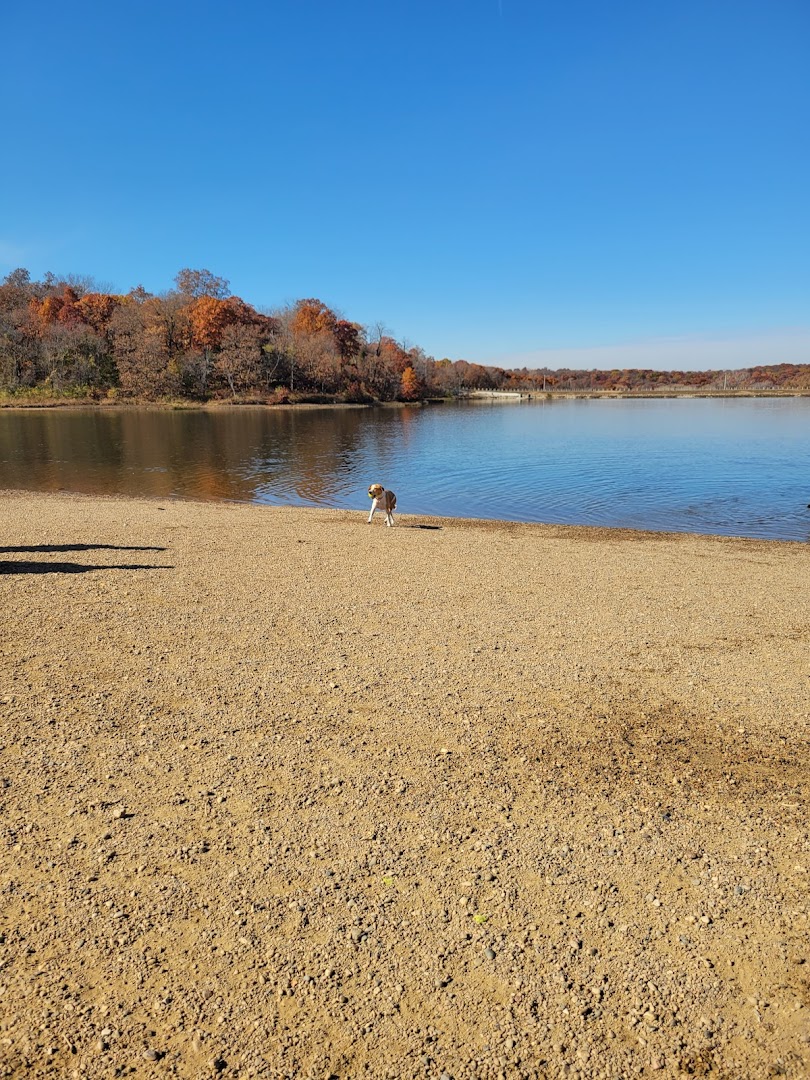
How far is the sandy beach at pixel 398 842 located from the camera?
289cm

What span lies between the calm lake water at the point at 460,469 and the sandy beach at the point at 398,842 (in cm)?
1320

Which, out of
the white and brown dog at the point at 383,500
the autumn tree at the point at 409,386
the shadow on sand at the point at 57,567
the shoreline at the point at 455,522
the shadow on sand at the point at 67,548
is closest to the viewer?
the shadow on sand at the point at 57,567

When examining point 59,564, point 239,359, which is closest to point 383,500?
point 59,564

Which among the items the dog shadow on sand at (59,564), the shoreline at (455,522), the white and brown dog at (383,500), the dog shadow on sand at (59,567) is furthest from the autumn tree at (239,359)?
the dog shadow on sand at (59,567)

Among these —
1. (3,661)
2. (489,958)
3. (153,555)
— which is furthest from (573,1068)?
(153,555)

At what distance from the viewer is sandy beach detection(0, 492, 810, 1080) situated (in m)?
2.89

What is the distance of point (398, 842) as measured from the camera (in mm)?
4141

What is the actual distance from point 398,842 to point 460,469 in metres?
27.7

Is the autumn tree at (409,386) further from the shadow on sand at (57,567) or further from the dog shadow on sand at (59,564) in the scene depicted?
the shadow on sand at (57,567)

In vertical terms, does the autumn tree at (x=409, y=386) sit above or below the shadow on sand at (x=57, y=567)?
above

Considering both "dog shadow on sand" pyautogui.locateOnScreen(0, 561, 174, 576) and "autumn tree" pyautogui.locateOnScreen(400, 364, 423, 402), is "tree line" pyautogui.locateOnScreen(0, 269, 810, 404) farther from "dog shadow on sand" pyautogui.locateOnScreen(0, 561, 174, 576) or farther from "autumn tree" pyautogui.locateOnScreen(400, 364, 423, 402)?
"dog shadow on sand" pyautogui.locateOnScreen(0, 561, 174, 576)

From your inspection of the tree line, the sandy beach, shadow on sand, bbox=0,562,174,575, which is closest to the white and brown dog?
shadow on sand, bbox=0,562,174,575

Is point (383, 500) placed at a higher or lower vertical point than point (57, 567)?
higher

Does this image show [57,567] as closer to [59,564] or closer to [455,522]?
[59,564]
